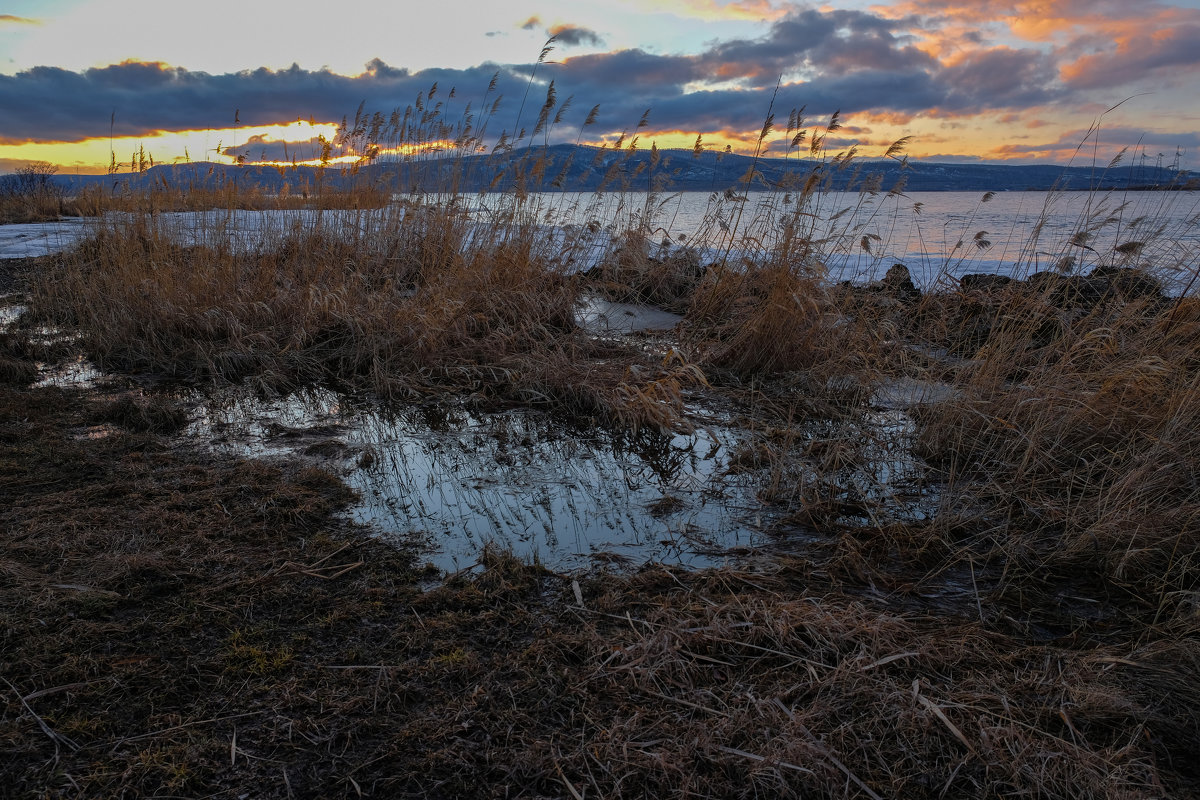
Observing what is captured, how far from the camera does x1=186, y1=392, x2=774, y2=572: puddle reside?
107 inches

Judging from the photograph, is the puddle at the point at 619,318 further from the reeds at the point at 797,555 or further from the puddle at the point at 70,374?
the puddle at the point at 70,374

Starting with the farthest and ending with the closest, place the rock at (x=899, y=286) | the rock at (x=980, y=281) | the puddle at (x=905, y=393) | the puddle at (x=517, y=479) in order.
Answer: the rock at (x=980, y=281) < the rock at (x=899, y=286) < the puddle at (x=905, y=393) < the puddle at (x=517, y=479)

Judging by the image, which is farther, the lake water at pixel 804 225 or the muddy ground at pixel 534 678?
the lake water at pixel 804 225

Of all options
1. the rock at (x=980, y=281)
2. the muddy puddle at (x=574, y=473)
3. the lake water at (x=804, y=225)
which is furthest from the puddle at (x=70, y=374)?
the rock at (x=980, y=281)

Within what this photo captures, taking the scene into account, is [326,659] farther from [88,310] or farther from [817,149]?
[88,310]

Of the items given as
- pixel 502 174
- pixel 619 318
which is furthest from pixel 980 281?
pixel 502 174

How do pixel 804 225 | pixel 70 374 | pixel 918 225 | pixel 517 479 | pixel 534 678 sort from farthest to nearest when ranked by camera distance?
pixel 918 225, pixel 804 225, pixel 70 374, pixel 517 479, pixel 534 678

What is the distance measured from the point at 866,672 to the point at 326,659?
1.53 m

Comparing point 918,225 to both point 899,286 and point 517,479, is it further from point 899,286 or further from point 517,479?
point 517,479

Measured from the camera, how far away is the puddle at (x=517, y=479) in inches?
107

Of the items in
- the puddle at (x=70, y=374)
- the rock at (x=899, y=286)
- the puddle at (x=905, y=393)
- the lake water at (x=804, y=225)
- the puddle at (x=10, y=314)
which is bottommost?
the puddle at (x=70, y=374)

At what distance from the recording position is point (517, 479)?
3318 millimetres

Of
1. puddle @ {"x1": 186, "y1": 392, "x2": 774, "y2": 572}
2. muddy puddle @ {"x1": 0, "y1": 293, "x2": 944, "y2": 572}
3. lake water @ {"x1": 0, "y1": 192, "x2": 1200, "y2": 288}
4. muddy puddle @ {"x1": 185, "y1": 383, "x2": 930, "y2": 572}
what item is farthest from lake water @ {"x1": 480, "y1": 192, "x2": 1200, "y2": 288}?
puddle @ {"x1": 186, "y1": 392, "x2": 774, "y2": 572}

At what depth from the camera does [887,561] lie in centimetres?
260
